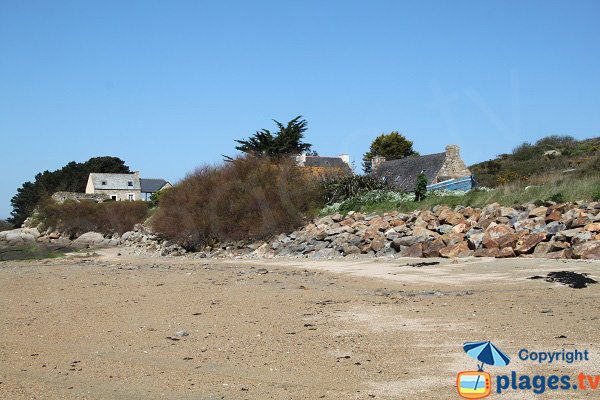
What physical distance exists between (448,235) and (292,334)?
10.9m

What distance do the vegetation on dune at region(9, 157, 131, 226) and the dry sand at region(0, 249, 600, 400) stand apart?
66.6m

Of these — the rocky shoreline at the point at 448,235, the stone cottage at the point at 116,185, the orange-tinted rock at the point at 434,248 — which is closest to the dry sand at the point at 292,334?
the rocky shoreline at the point at 448,235

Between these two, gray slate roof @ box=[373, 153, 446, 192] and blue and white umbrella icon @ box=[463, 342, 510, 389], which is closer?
blue and white umbrella icon @ box=[463, 342, 510, 389]

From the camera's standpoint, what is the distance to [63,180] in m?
78.6

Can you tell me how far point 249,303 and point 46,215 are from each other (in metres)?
49.3

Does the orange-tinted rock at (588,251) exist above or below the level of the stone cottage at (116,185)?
below

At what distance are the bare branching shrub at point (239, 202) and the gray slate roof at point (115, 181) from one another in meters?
44.3

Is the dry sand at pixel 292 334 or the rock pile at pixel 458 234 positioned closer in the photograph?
the dry sand at pixel 292 334

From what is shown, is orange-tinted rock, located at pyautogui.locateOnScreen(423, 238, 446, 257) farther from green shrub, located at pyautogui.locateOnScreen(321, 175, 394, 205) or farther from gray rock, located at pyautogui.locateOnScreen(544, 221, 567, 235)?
green shrub, located at pyautogui.locateOnScreen(321, 175, 394, 205)

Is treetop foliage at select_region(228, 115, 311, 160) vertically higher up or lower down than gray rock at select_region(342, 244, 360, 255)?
higher up

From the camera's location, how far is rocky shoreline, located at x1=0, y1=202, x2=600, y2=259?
599 inches

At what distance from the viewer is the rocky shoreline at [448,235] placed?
49.9 feet

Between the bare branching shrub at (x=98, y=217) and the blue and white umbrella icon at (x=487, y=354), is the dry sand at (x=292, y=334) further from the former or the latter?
the bare branching shrub at (x=98, y=217)

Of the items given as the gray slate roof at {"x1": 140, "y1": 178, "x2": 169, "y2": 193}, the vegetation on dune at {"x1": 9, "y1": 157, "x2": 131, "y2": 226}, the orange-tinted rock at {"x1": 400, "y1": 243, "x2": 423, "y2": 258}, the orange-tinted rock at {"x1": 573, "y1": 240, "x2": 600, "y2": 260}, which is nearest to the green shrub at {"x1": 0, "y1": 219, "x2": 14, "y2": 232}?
the vegetation on dune at {"x1": 9, "y1": 157, "x2": 131, "y2": 226}
